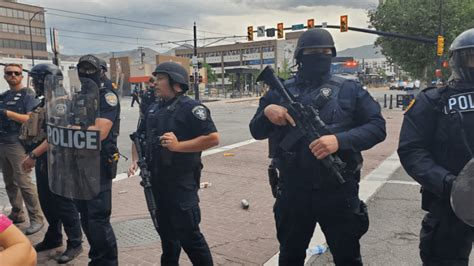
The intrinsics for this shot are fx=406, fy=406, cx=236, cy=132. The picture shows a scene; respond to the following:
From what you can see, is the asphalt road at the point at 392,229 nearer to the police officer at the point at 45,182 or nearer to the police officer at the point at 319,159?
the police officer at the point at 319,159

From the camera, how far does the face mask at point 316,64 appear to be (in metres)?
2.55

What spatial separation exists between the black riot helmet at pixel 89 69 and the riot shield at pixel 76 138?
→ 0.17m

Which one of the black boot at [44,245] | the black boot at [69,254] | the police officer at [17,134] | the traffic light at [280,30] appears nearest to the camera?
the black boot at [69,254]

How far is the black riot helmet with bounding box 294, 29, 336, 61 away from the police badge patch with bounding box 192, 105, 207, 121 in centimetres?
79

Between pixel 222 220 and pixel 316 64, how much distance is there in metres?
2.83

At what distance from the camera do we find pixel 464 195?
1.94 m

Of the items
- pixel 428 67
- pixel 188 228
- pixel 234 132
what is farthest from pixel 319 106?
pixel 428 67

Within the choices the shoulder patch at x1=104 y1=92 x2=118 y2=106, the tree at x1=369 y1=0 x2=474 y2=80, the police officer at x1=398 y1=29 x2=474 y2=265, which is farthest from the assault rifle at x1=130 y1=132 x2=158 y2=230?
the tree at x1=369 y1=0 x2=474 y2=80

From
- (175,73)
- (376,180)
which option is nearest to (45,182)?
(175,73)

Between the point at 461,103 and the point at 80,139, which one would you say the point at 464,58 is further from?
the point at 80,139

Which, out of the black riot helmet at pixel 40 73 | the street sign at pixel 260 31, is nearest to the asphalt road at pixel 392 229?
the black riot helmet at pixel 40 73

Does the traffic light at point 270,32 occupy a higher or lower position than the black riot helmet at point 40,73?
higher

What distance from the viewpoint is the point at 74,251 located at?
12.3 feet

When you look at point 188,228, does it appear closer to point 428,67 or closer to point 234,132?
point 234,132
